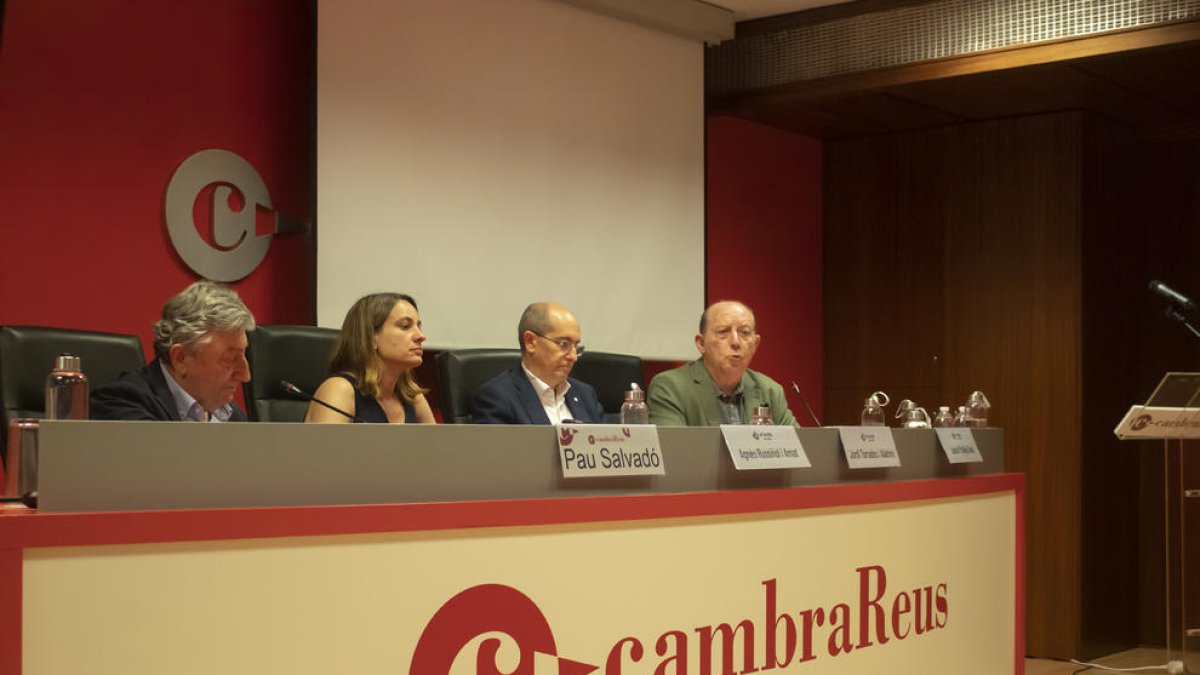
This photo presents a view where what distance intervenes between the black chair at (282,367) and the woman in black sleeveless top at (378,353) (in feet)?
0.34

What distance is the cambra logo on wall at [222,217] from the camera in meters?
3.62

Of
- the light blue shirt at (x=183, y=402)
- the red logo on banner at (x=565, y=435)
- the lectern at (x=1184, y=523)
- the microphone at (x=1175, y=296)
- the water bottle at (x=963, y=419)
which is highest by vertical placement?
the microphone at (x=1175, y=296)

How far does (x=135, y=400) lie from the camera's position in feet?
7.74

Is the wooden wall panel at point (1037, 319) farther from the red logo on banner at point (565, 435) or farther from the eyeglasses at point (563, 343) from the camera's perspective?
the red logo on banner at point (565, 435)

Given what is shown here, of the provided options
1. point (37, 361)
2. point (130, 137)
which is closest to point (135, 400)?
point (37, 361)

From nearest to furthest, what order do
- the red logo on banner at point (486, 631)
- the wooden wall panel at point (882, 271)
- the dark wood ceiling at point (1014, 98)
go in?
1. the red logo on banner at point (486, 631)
2. the dark wood ceiling at point (1014, 98)
3. the wooden wall panel at point (882, 271)

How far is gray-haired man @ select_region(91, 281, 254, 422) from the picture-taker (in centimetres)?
237

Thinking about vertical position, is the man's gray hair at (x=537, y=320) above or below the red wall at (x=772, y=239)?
below

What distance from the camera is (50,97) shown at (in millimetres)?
3350

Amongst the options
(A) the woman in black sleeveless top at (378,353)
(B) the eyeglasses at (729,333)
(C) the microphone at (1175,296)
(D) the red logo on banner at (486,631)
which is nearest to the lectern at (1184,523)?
(C) the microphone at (1175,296)

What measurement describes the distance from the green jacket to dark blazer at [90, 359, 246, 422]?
149 centimetres

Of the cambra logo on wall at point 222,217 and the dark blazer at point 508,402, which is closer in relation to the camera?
the dark blazer at point 508,402

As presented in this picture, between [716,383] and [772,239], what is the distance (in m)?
2.15

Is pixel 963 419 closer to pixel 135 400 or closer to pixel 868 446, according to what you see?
pixel 868 446
